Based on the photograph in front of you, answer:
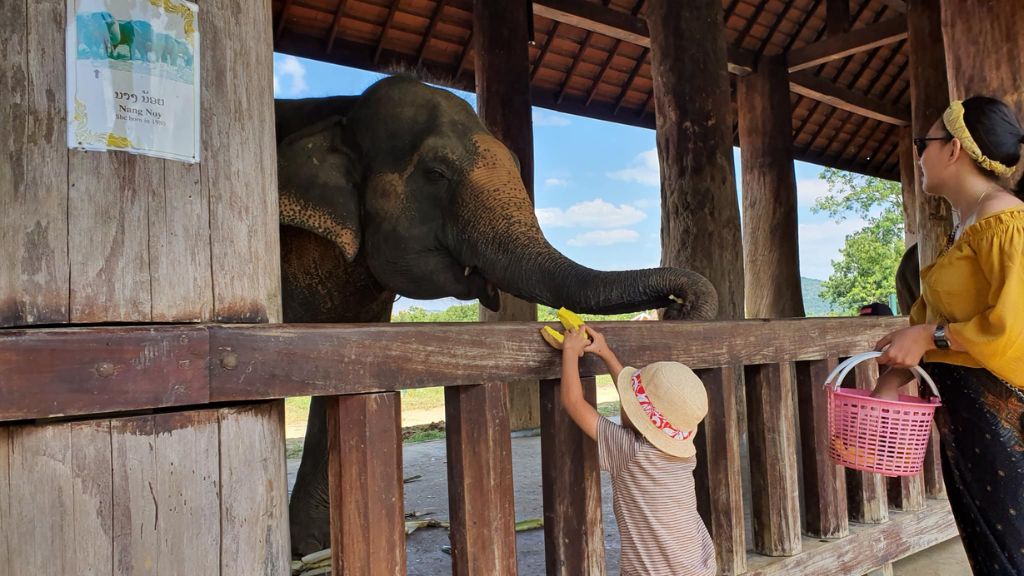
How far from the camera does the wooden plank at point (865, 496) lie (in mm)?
2844

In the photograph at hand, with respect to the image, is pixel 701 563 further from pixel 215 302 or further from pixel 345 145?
pixel 345 145

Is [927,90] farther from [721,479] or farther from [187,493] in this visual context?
[187,493]

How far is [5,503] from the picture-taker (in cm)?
119

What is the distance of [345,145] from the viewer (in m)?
3.22

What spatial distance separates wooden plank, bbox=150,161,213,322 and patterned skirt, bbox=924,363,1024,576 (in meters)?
1.84

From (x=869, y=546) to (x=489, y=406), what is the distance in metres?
1.79

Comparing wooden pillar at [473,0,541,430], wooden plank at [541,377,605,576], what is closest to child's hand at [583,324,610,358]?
wooden plank at [541,377,605,576]

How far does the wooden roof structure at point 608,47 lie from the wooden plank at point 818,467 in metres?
4.66

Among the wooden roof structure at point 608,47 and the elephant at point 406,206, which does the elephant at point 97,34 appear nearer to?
the elephant at point 406,206

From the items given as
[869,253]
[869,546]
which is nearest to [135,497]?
[869,546]

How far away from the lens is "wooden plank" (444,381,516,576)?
173cm

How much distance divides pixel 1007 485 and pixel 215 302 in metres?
1.90

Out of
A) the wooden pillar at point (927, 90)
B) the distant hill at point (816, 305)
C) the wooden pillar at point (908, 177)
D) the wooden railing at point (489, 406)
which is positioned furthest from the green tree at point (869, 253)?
the wooden railing at point (489, 406)

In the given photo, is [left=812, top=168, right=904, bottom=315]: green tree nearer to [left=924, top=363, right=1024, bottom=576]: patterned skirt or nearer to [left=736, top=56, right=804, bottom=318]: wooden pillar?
[left=736, top=56, right=804, bottom=318]: wooden pillar
